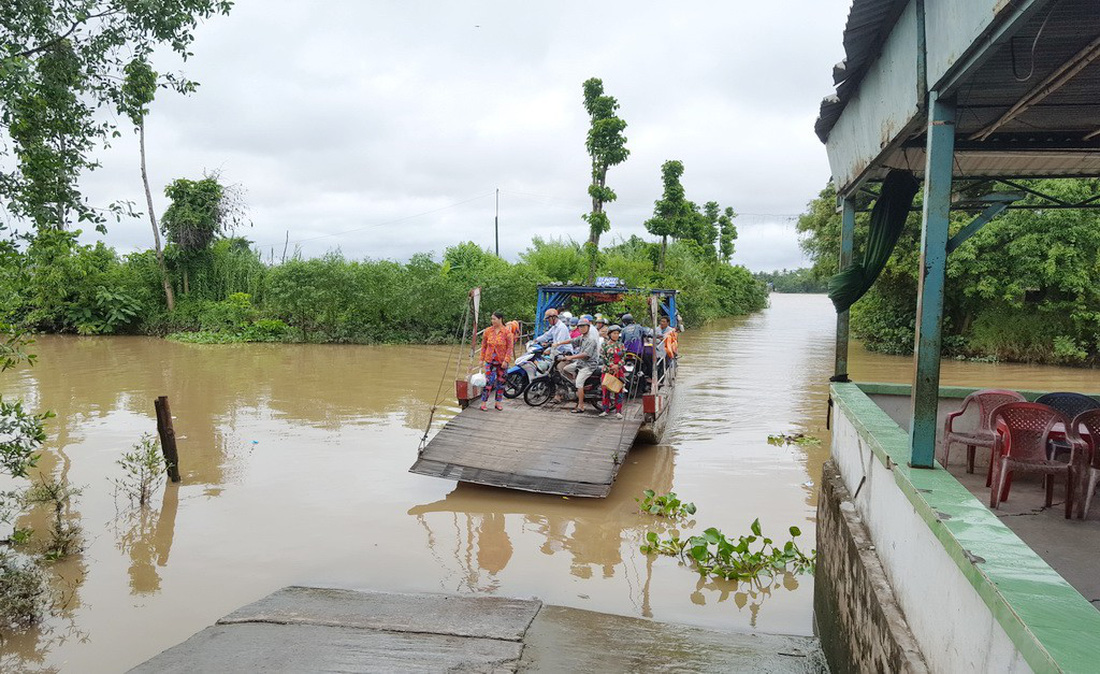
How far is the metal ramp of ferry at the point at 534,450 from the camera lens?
891cm

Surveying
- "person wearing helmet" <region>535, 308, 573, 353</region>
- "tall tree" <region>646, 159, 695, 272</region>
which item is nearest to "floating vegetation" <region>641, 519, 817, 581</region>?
"person wearing helmet" <region>535, 308, 573, 353</region>

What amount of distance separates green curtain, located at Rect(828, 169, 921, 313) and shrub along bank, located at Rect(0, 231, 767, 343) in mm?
21232

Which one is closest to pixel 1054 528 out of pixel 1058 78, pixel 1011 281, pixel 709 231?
pixel 1058 78

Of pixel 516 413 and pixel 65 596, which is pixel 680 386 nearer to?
pixel 516 413

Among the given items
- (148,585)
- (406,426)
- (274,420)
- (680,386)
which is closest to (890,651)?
(148,585)

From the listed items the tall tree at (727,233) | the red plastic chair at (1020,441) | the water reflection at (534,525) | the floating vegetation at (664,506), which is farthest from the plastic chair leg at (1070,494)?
the tall tree at (727,233)

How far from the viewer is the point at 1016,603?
2.26 meters

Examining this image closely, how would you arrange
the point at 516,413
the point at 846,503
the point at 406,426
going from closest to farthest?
the point at 846,503, the point at 516,413, the point at 406,426

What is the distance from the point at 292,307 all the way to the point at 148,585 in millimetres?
22725

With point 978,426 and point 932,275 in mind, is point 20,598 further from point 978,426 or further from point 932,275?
point 978,426

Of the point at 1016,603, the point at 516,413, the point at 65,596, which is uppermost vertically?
the point at 1016,603

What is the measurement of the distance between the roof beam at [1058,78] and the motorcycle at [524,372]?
764 centimetres

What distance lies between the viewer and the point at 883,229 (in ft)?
20.8

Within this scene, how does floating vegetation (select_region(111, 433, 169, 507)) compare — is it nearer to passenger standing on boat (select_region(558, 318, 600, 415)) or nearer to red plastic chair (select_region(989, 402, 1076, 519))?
passenger standing on boat (select_region(558, 318, 600, 415))
